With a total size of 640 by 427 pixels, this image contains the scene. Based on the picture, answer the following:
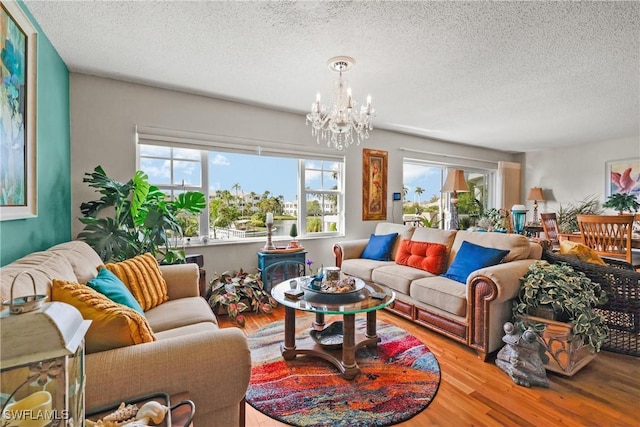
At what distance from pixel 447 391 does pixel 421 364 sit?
0.29m

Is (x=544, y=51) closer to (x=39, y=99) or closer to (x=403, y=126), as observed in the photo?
(x=403, y=126)

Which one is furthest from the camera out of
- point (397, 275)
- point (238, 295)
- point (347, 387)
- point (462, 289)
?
point (238, 295)

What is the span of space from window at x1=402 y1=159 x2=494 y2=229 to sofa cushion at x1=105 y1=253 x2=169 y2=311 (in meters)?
3.95

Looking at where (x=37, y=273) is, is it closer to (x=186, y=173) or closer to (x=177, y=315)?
(x=177, y=315)

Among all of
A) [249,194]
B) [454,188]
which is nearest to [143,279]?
[249,194]

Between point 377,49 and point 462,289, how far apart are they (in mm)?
2025

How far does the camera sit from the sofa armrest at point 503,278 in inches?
81.1

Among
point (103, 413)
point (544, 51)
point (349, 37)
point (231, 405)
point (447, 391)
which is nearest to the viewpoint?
point (103, 413)

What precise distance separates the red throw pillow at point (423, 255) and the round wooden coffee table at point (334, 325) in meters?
0.88

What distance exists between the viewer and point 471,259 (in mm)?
2625

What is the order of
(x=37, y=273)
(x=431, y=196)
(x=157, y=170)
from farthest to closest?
(x=431, y=196) < (x=157, y=170) < (x=37, y=273)

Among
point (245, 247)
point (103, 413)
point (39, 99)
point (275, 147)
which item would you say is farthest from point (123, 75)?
point (103, 413)

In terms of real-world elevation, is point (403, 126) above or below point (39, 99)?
above

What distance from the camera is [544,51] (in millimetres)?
2285
